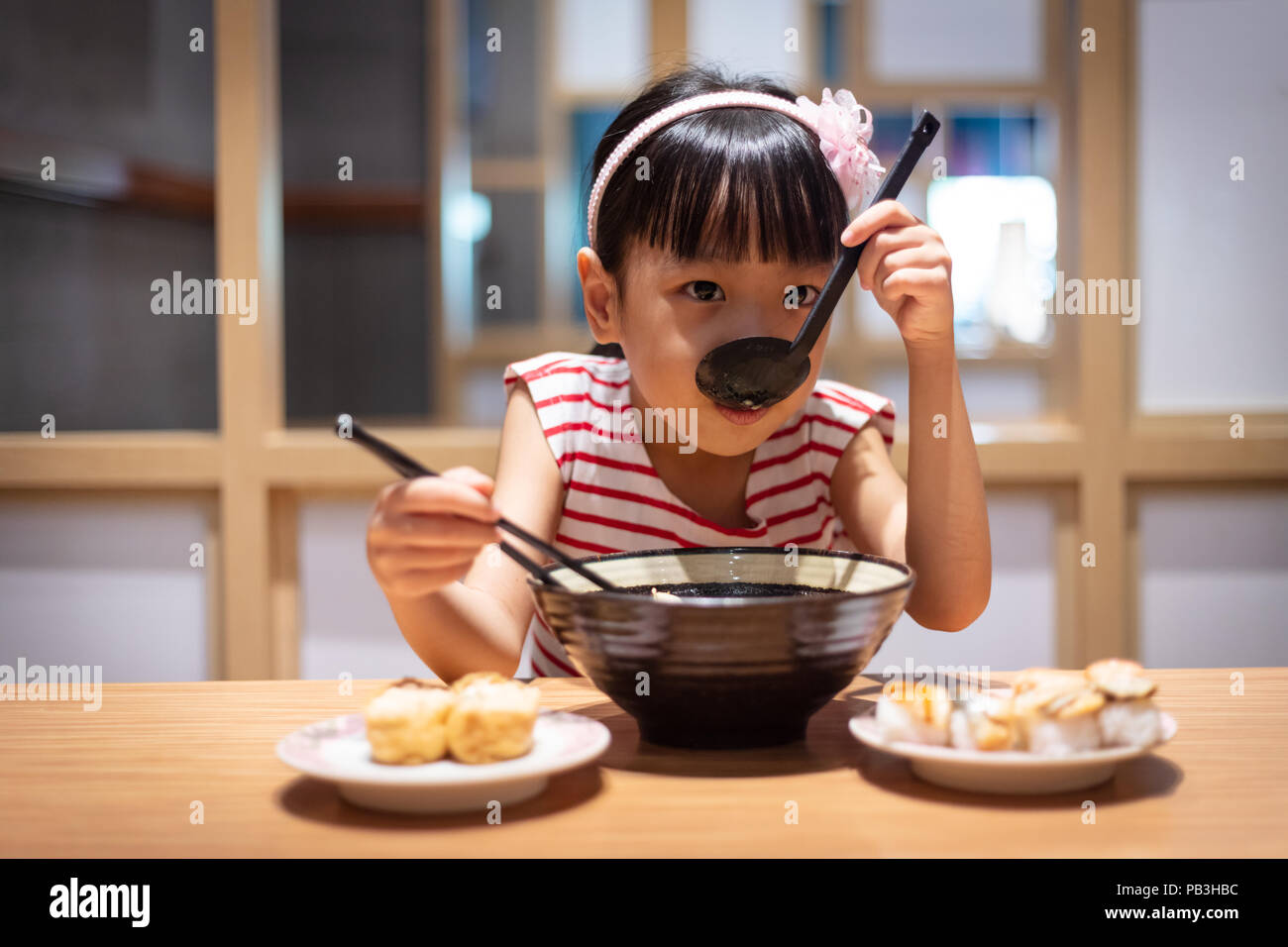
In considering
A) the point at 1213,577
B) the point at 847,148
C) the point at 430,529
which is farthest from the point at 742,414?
the point at 1213,577

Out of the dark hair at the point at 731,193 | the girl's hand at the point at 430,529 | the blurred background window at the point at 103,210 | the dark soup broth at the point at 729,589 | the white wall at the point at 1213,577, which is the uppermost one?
the blurred background window at the point at 103,210

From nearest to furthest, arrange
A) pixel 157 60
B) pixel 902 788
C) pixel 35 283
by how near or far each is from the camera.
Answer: pixel 902 788, pixel 35 283, pixel 157 60

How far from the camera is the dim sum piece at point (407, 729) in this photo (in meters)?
0.62

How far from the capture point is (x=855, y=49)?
238cm

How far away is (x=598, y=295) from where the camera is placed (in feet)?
4.06

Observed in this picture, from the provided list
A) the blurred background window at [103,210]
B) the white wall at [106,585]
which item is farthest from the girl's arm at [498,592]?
the blurred background window at [103,210]

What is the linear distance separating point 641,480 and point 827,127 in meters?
0.50

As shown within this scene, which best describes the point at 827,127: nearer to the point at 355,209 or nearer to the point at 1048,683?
the point at 1048,683

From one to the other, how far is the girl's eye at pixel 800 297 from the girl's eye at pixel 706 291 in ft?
0.21

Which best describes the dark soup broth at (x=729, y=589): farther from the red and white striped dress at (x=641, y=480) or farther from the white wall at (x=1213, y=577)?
the white wall at (x=1213, y=577)
